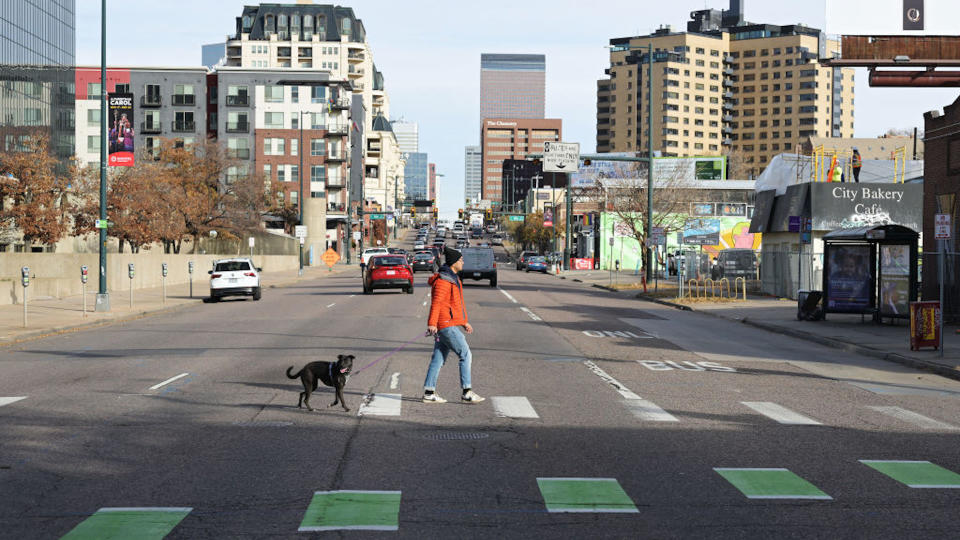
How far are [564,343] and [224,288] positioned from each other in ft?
64.6

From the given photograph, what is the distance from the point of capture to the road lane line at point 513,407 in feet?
37.5

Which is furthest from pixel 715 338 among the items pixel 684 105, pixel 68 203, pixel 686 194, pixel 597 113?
pixel 597 113

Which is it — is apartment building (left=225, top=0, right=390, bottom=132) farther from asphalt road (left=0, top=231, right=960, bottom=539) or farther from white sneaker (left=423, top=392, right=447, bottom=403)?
white sneaker (left=423, top=392, right=447, bottom=403)

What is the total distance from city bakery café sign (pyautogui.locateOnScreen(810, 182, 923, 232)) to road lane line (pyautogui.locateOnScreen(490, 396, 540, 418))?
1148 inches

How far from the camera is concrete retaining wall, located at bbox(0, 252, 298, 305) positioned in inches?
1372

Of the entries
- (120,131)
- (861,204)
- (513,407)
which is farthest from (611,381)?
(861,204)

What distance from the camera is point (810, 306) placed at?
2800cm

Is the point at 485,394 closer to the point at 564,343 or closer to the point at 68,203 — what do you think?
the point at 564,343

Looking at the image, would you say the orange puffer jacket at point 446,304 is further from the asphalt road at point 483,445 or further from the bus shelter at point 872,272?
the bus shelter at point 872,272

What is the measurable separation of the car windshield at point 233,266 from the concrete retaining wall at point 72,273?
5542mm

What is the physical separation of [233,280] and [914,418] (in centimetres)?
2915

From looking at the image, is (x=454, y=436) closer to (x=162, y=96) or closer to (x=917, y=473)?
(x=917, y=473)

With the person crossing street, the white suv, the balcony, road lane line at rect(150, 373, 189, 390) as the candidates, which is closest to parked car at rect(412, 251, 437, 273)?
the white suv

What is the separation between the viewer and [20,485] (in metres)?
7.68
